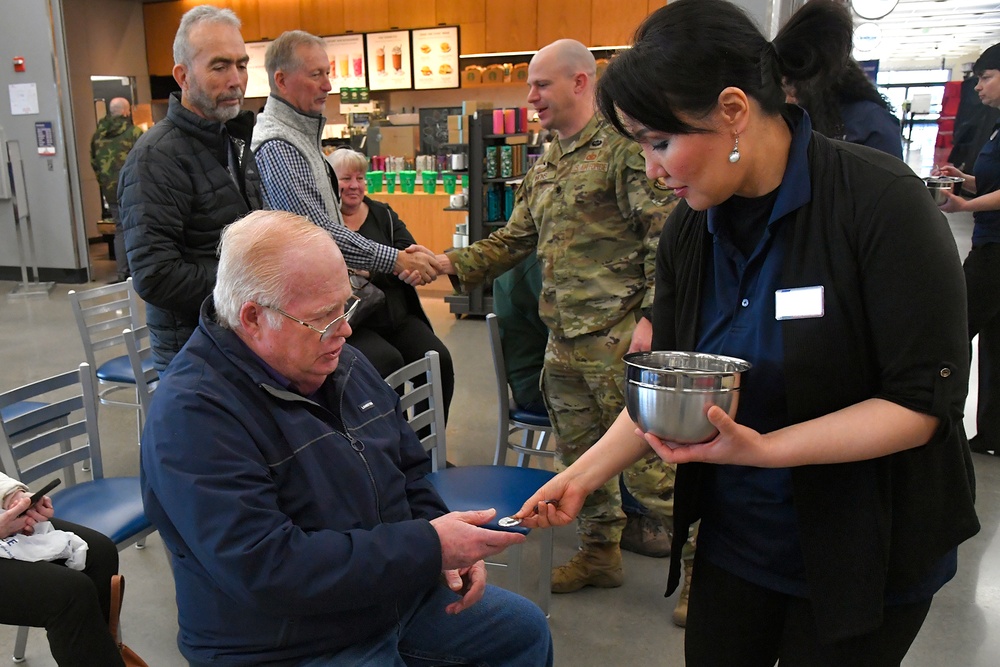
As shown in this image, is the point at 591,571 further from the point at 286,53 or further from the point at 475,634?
the point at 286,53

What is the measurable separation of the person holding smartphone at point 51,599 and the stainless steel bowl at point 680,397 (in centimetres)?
138

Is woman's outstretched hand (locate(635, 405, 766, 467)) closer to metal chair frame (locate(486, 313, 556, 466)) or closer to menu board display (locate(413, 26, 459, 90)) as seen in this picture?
metal chair frame (locate(486, 313, 556, 466))

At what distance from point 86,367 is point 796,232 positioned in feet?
6.57

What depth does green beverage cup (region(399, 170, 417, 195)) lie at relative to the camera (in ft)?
26.6

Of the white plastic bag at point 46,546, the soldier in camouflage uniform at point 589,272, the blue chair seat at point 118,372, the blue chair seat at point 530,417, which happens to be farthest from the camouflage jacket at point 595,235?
the blue chair seat at point 118,372

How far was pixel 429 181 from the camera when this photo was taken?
26.1 ft

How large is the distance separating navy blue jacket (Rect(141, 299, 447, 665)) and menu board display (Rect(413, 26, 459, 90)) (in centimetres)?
860

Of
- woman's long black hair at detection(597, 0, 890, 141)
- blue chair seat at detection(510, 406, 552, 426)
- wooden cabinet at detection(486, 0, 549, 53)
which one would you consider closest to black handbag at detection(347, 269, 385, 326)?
blue chair seat at detection(510, 406, 552, 426)

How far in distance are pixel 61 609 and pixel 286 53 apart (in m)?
1.95

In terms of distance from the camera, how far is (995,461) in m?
3.76

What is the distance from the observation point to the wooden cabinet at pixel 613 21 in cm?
887

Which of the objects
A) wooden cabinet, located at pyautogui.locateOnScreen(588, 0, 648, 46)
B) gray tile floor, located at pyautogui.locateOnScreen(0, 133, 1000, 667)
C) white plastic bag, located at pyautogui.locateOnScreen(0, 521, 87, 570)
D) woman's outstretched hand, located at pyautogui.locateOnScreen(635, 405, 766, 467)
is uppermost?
wooden cabinet, located at pyautogui.locateOnScreen(588, 0, 648, 46)

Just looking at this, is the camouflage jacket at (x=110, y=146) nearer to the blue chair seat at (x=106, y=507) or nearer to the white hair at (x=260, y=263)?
the blue chair seat at (x=106, y=507)

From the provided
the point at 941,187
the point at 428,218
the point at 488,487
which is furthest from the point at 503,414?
the point at 428,218
